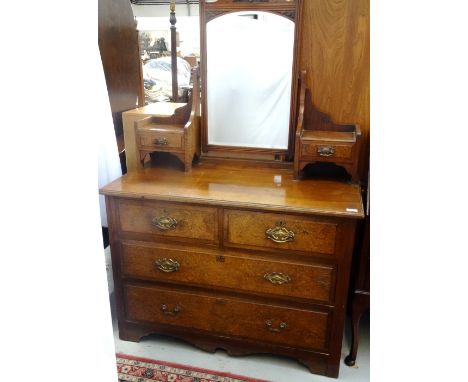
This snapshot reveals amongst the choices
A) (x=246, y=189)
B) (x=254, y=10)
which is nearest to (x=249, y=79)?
(x=254, y=10)

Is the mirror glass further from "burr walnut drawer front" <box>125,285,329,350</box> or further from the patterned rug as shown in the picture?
the patterned rug

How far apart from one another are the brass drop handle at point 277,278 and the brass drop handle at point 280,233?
0.14 m

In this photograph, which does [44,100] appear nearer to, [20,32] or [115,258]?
[20,32]

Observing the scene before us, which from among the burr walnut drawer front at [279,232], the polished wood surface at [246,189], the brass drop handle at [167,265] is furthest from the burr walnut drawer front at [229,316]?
the polished wood surface at [246,189]

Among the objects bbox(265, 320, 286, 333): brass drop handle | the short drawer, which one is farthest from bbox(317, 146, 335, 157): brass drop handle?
bbox(265, 320, 286, 333): brass drop handle

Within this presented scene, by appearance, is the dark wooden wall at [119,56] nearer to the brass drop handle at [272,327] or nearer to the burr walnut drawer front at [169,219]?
the burr walnut drawer front at [169,219]

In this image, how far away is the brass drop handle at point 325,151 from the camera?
1.45 meters

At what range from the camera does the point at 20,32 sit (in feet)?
1.22

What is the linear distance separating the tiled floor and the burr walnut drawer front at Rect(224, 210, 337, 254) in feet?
1.83

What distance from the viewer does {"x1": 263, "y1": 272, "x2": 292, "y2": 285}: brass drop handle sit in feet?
4.52

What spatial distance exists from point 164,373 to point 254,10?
1.54 m
